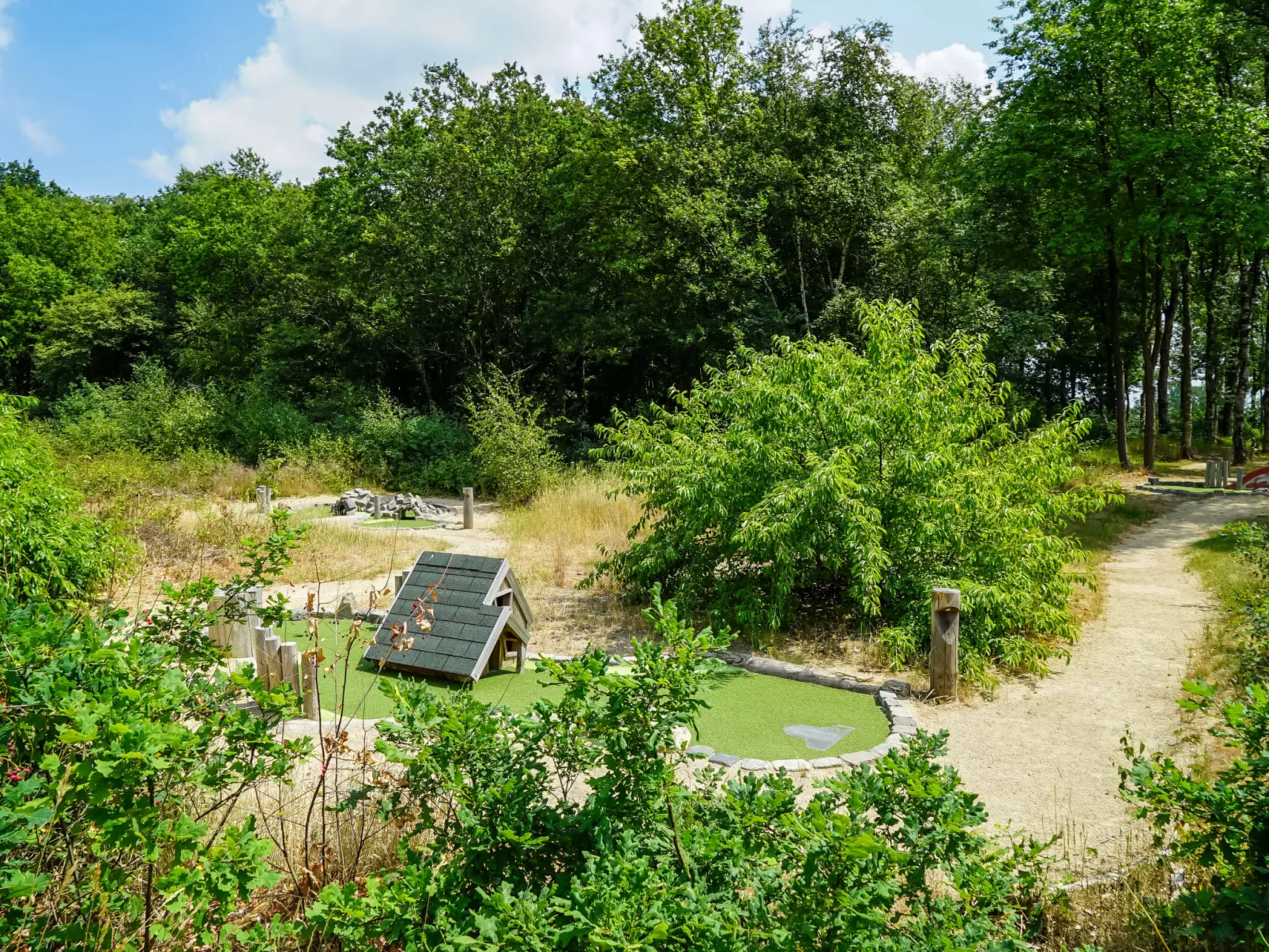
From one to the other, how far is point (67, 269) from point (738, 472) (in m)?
44.5

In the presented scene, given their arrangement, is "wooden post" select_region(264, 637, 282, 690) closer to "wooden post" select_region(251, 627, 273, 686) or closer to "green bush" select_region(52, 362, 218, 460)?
"wooden post" select_region(251, 627, 273, 686)

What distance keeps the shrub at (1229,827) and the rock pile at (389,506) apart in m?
15.2

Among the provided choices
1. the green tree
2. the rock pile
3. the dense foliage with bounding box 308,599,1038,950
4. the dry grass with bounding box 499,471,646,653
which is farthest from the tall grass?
the green tree

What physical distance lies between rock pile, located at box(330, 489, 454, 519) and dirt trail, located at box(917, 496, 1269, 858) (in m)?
12.5

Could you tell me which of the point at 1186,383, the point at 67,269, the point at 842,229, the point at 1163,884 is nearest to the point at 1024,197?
the point at 842,229

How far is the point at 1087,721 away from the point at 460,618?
4950mm

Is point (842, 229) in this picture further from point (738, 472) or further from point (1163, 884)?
point (1163, 884)

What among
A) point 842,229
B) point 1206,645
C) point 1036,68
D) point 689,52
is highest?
point 689,52

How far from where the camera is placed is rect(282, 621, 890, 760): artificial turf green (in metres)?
5.50

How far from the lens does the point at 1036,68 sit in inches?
680

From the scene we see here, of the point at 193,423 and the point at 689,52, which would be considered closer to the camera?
the point at 689,52

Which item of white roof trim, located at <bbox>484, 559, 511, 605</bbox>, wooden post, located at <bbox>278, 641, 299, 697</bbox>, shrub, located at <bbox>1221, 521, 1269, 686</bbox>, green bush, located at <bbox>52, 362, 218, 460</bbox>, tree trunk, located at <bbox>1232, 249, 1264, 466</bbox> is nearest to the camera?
wooden post, located at <bbox>278, 641, 299, 697</bbox>

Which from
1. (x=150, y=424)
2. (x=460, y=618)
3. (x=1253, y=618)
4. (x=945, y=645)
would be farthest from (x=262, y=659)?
(x=150, y=424)

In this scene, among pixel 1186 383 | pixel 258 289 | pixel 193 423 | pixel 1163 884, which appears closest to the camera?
pixel 1163 884
